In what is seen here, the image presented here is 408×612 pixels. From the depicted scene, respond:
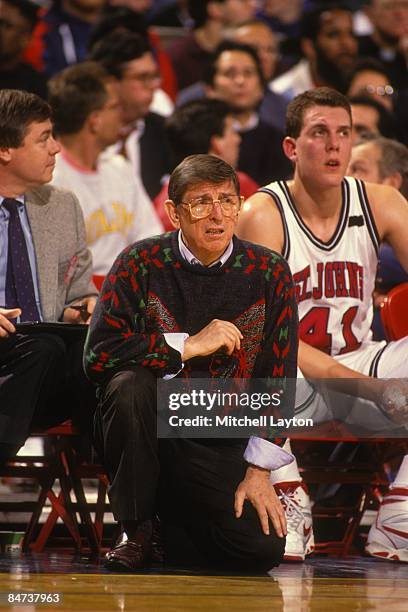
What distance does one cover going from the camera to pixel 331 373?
3787mm

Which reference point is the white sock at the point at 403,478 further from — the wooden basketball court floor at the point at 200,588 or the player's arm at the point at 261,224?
the player's arm at the point at 261,224

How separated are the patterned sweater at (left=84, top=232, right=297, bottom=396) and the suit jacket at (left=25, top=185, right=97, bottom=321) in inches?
24.5

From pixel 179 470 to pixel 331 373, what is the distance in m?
0.78

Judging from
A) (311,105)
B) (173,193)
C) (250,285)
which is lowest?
(250,285)

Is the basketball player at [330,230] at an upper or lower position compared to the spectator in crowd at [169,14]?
lower

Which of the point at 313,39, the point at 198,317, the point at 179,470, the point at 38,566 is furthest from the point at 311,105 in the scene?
the point at 313,39

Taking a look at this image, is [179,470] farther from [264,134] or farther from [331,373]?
[264,134]

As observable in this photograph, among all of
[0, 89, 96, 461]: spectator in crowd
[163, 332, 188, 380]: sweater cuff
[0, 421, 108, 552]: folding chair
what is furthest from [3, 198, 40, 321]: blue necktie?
[163, 332, 188, 380]: sweater cuff

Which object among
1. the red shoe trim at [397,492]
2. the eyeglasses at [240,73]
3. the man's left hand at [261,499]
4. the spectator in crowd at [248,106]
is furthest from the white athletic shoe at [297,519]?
the eyeglasses at [240,73]

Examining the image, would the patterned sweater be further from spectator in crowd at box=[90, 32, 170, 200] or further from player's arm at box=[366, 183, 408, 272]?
spectator in crowd at box=[90, 32, 170, 200]

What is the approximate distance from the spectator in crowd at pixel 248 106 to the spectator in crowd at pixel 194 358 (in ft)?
11.0

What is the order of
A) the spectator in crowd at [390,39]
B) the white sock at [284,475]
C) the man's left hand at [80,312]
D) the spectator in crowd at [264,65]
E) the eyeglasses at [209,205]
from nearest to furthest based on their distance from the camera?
the eyeglasses at [209,205]
the white sock at [284,475]
the man's left hand at [80,312]
the spectator in crowd at [264,65]
the spectator in crowd at [390,39]

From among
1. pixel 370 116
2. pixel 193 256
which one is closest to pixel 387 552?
pixel 193 256

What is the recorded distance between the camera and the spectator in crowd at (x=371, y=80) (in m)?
7.06
